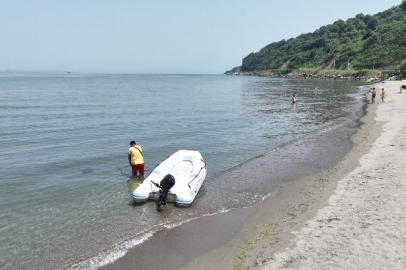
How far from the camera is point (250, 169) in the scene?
15117mm

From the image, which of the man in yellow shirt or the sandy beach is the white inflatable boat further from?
the sandy beach

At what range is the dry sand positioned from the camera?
22.2 feet

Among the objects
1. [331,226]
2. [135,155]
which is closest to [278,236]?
[331,226]

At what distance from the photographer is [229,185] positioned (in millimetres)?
13102

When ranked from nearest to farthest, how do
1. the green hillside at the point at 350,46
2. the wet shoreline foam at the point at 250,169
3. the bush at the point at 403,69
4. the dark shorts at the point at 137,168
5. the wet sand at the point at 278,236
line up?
the wet sand at the point at 278,236 → the wet shoreline foam at the point at 250,169 → the dark shorts at the point at 137,168 → the bush at the point at 403,69 → the green hillside at the point at 350,46

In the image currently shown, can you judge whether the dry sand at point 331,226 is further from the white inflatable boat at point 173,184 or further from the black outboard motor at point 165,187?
the black outboard motor at point 165,187

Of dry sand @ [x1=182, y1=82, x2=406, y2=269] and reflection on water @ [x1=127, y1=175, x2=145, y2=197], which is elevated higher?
dry sand @ [x1=182, y1=82, x2=406, y2=269]

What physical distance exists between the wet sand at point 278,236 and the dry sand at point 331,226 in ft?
0.07

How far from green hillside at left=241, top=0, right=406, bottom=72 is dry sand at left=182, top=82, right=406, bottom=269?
90129 mm

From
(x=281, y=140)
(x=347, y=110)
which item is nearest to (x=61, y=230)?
(x=281, y=140)

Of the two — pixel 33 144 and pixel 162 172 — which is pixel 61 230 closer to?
pixel 162 172

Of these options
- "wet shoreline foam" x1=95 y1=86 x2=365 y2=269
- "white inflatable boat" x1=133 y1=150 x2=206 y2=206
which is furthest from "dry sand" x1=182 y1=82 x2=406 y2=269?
"white inflatable boat" x1=133 y1=150 x2=206 y2=206

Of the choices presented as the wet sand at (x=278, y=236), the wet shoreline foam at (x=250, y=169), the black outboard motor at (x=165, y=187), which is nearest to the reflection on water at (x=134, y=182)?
the black outboard motor at (x=165, y=187)

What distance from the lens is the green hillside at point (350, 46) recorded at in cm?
9288
